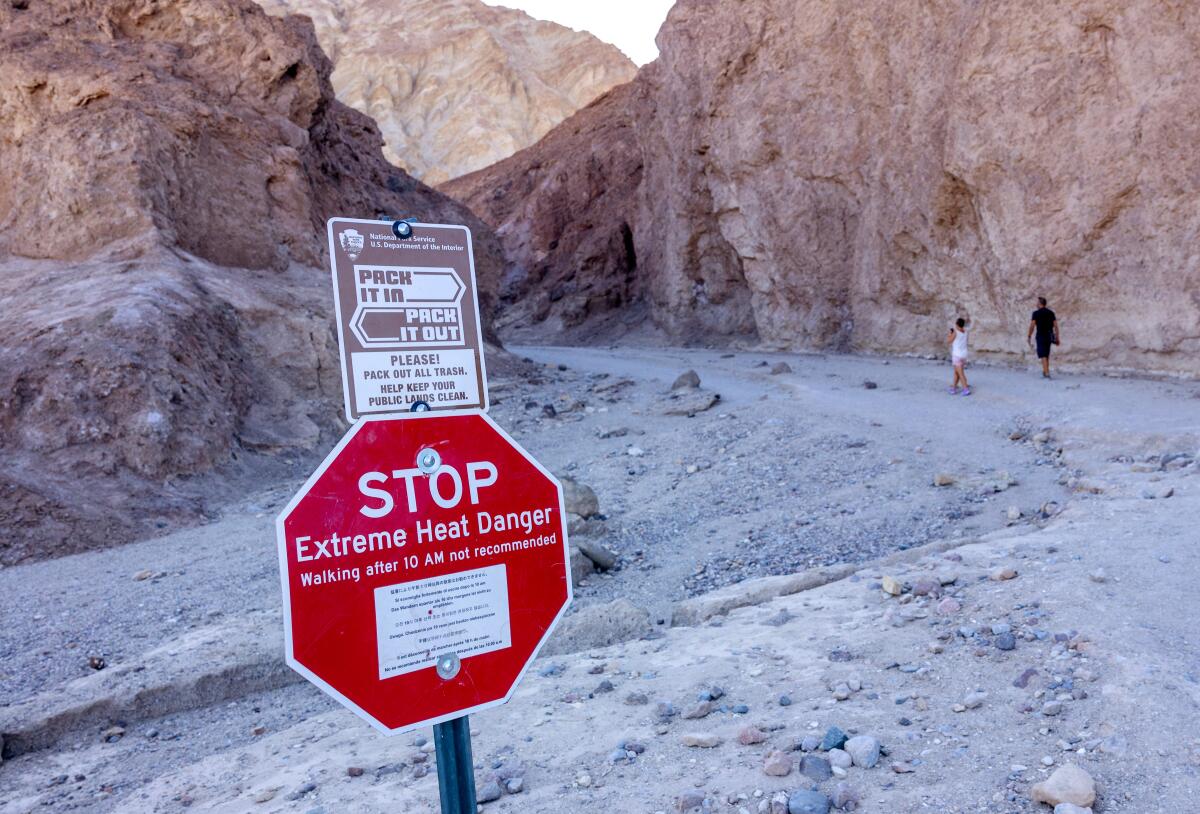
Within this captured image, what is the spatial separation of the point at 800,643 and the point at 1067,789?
179 centimetres

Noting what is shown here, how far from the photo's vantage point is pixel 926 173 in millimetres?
17906

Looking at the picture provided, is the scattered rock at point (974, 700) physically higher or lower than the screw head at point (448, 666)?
lower

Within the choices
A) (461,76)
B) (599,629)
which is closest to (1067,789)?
(599,629)

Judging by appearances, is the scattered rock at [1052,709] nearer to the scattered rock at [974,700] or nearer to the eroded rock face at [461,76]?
the scattered rock at [974,700]

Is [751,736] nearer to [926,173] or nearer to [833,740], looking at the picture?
[833,740]

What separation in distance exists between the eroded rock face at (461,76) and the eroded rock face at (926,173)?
41.3m

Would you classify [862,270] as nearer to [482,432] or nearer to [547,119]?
[482,432]

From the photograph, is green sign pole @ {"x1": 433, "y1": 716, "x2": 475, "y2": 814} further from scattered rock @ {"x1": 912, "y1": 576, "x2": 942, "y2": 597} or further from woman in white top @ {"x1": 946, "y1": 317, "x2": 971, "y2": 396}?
woman in white top @ {"x1": 946, "y1": 317, "x2": 971, "y2": 396}

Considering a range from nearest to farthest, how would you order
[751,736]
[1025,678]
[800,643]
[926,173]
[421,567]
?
[421,567]
[751,736]
[1025,678]
[800,643]
[926,173]

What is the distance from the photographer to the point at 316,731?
4562mm

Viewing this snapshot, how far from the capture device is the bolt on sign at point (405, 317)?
193 centimetres

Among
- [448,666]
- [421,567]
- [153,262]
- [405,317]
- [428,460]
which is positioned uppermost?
[153,262]

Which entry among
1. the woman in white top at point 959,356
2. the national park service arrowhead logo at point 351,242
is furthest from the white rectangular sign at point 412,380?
the woman in white top at point 959,356

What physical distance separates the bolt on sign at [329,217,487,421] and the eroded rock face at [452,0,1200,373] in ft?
44.2
